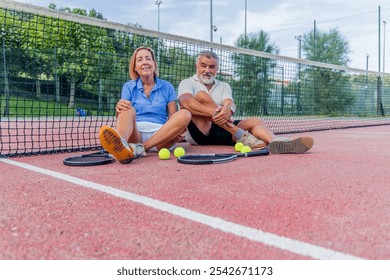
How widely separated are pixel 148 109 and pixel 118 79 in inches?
95.3

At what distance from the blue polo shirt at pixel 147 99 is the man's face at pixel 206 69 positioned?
0.44m

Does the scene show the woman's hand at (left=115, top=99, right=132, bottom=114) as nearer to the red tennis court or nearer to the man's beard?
the red tennis court

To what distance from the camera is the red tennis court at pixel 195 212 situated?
130 centimetres

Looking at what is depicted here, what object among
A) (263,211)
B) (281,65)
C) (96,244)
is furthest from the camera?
(281,65)

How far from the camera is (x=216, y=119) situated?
3.63 metres

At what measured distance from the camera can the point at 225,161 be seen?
3.07 metres

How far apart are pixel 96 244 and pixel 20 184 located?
118 cm

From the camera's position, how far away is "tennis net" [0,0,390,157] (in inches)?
180

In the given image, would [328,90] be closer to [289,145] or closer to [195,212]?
[289,145]

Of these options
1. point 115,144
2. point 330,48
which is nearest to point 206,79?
point 115,144

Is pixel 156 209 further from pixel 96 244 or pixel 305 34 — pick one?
pixel 305 34

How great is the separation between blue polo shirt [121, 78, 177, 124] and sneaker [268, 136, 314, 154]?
103 cm

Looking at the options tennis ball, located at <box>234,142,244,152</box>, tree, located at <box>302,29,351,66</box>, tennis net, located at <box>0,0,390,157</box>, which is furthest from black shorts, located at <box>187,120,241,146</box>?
tree, located at <box>302,29,351,66</box>
